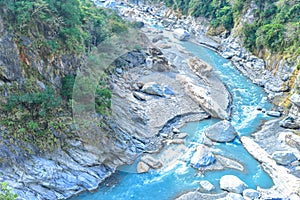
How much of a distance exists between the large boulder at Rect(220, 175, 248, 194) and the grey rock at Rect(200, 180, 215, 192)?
729 mm

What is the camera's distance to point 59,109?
25688 millimetres

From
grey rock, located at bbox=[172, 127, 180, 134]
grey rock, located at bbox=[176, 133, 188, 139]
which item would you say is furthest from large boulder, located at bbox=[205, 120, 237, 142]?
grey rock, located at bbox=[172, 127, 180, 134]

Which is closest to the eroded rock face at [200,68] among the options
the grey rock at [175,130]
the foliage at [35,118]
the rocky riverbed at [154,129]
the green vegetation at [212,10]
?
the rocky riverbed at [154,129]

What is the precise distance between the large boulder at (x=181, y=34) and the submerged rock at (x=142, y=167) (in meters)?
34.1

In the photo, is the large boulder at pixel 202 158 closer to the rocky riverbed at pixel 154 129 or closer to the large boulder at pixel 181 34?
the rocky riverbed at pixel 154 129

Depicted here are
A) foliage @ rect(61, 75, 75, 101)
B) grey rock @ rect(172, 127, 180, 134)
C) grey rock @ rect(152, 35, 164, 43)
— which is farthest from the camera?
grey rock @ rect(152, 35, 164, 43)

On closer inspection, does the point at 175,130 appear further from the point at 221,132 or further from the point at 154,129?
the point at 221,132

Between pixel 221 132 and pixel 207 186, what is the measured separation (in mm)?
7400

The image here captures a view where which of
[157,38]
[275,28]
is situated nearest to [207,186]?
[275,28]

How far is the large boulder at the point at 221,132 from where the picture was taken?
101ft

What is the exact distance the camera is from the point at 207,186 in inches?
981

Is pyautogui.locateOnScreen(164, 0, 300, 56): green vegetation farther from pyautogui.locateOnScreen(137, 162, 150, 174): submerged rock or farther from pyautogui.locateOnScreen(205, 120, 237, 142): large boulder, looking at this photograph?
pyautogui.locateOnScreen(137, 162, 150, 174): submerged rock

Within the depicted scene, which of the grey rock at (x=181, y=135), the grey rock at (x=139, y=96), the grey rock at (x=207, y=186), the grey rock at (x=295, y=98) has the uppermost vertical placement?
the grey rock at (x=295, y=98)

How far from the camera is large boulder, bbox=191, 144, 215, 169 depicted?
89.0 feet
